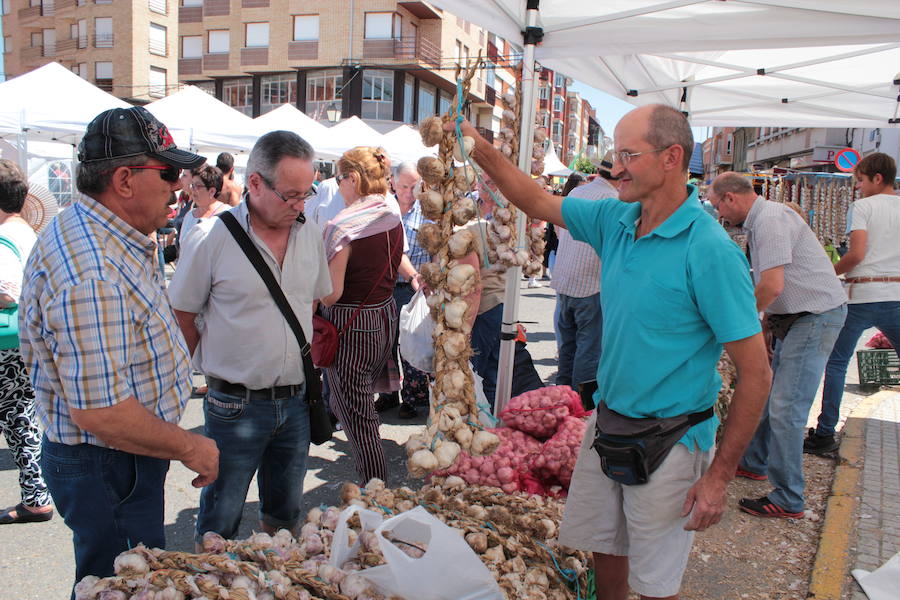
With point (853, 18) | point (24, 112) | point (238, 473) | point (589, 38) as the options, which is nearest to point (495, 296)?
point (589, 38)

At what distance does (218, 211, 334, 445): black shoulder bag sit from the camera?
229 cm

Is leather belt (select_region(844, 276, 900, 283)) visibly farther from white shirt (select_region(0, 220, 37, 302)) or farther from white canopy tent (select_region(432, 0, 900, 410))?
white shirt (select_region(0, 220, 37, 302))

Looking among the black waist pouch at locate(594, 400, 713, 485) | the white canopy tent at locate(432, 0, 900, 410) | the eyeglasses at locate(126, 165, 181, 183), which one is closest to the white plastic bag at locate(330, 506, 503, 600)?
the black waist pouch at locate(594, 400, 713, 485)

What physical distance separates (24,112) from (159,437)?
29.0 feet

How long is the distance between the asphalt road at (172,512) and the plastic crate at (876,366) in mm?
4697

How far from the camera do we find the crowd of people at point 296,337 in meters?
1.65

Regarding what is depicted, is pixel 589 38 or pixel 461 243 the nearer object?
pixel 461 243

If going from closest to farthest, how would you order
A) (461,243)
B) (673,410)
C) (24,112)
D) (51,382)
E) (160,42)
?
(51,382) → (673,410) → (461,243) → (24,112) → (160,42)

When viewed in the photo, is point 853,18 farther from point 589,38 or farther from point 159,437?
point 159,437

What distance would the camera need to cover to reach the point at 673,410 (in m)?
1.96

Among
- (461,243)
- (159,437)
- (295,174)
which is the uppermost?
(295,174)

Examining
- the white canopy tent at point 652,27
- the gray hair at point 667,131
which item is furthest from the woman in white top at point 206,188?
the gray hair at point 667,131

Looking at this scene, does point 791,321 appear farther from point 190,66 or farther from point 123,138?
point 190,66

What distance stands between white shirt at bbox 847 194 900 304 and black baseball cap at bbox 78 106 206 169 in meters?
4.70
